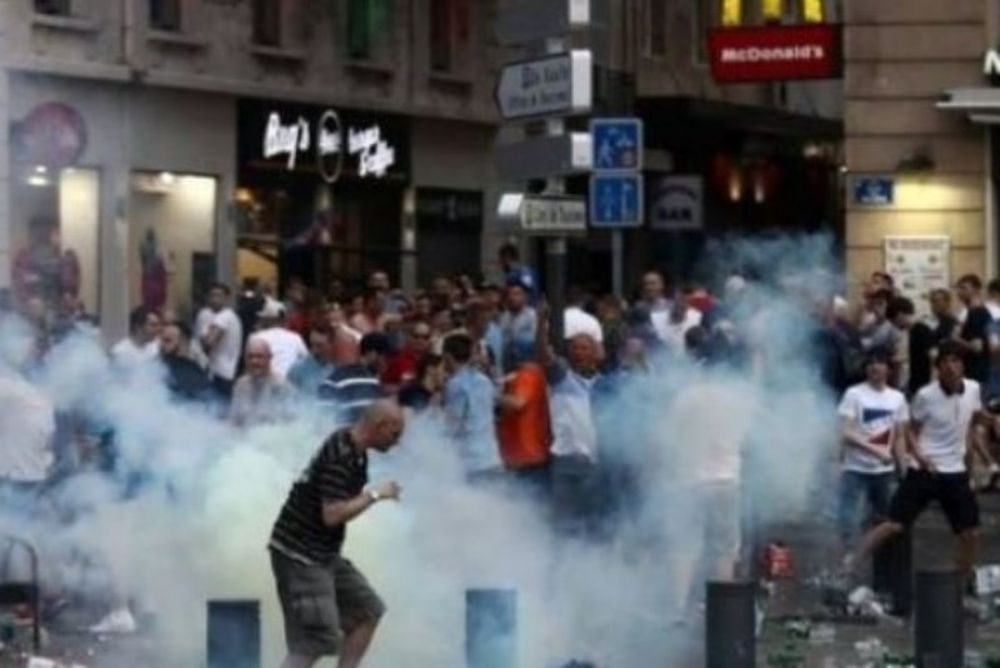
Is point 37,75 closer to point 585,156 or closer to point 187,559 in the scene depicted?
point 585,156

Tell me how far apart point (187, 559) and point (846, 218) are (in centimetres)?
1833

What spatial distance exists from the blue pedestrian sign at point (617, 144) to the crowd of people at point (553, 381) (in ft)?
3.07

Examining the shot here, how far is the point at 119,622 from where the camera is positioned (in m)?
17.5

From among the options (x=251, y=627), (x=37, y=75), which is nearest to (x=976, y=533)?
(x=251, y=627)

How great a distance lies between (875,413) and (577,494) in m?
2.49

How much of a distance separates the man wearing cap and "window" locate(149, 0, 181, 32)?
45.0 ft

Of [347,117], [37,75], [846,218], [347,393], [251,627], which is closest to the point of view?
[251,627]

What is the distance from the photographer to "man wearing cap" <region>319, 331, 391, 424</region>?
18.2m

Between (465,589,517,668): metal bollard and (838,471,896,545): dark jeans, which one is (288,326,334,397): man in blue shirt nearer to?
(838,471,896,545): dark jeans

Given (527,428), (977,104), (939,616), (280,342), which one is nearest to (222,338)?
(280,342)

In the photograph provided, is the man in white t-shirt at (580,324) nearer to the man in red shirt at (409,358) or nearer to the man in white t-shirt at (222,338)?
the man in red shirt at (409,358)

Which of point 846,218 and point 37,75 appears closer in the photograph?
point 37,75

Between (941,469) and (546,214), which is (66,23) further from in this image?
(941,469)

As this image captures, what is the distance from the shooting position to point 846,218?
112 ft
